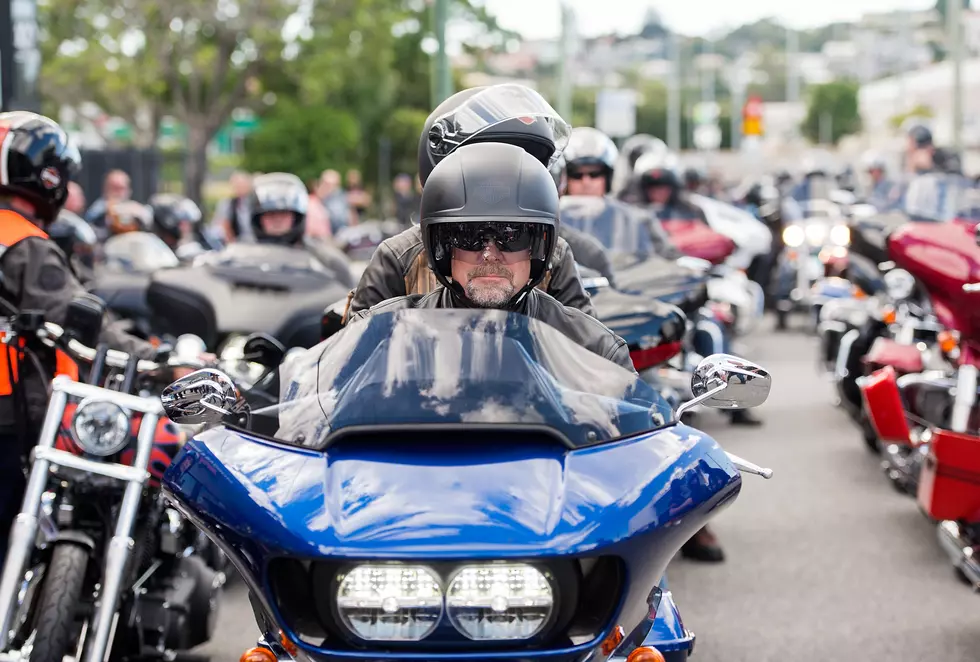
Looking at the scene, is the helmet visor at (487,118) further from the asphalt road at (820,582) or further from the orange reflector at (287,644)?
the orange reflector at (287,644)

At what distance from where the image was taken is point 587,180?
820cm

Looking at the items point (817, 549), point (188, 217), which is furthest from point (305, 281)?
point (188, 217)

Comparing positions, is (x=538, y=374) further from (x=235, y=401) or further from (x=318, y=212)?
(x=318, y=212)

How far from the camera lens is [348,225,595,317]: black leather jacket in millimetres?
4848

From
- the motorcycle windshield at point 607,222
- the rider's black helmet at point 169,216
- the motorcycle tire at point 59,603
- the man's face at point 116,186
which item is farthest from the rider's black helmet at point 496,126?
the man's face at point 116,186

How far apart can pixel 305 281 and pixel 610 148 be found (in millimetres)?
1794

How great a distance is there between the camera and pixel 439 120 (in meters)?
5.71

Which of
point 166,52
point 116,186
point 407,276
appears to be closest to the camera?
point 407,276

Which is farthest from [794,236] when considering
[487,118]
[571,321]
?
[571,321]

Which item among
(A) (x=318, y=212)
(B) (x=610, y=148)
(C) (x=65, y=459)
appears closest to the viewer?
(C) (x=65, y=459)

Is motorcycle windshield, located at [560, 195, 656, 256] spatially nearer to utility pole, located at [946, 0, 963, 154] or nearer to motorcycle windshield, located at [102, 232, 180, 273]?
motorcycle windshield, located at [102, 232, 180, 273]

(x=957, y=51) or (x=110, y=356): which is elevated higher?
(x=957, y=51)

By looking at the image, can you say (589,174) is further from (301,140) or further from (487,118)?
(301,140)

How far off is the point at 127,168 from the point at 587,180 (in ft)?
64.3
